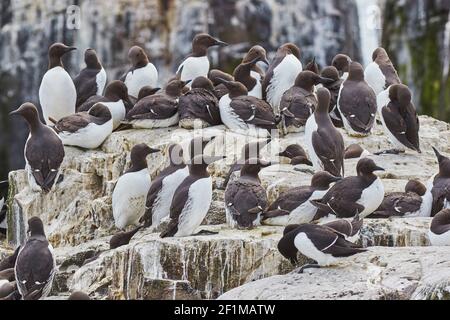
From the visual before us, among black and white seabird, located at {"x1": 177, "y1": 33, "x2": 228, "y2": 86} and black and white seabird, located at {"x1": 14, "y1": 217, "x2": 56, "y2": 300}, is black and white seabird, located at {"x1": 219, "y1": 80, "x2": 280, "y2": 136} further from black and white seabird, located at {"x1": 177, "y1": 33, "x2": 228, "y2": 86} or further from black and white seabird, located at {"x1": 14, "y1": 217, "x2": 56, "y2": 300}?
black and white seabird, located at {"x1": 14, "y1": 217, "x2": 56, "y2": 300}

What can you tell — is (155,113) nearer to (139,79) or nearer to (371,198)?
(139,79)

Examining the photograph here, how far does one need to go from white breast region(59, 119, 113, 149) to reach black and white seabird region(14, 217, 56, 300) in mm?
2593

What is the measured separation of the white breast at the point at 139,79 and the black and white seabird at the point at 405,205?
14.9ft

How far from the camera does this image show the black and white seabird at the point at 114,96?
53.7 feet

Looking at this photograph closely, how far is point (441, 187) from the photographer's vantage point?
1373 centimetres

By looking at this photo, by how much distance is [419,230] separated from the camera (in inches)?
512

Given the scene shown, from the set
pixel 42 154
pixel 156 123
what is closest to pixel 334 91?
pixel 156 123

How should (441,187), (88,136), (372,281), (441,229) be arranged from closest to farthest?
(372,281)
(441,229)
(441,187)
(88,136)

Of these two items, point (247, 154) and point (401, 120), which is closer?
point (247, 154)

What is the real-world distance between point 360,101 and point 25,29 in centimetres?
1117

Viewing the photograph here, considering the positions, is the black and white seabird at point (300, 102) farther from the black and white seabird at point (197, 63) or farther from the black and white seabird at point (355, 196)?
the black and white seabird at point (355, 196)

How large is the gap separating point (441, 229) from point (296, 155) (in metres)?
2.85

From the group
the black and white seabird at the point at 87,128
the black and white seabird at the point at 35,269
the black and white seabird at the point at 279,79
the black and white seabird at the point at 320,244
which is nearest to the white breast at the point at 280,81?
the black and white seabird at the point at 279,79
